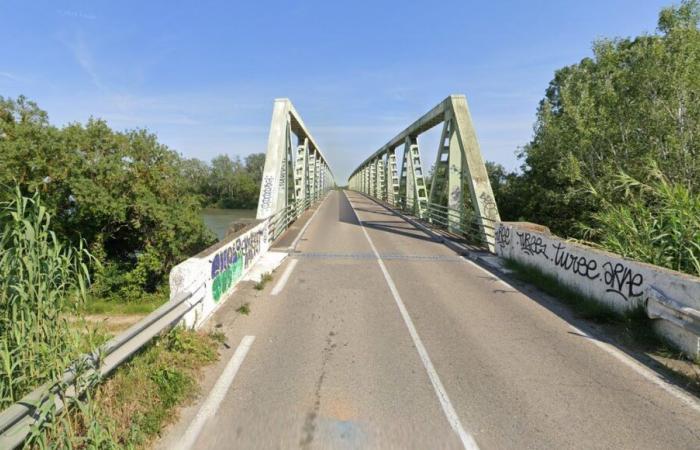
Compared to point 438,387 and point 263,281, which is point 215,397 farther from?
point 263,281

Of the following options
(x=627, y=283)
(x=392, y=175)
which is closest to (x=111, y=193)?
(x=627, y=283)

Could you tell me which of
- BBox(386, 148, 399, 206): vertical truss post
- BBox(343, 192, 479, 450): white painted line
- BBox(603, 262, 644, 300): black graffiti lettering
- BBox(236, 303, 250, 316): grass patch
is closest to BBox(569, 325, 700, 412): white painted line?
BBox(603, 262, 644, 300): black graffiti lettering

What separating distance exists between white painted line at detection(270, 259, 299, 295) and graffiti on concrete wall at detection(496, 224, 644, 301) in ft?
21.3

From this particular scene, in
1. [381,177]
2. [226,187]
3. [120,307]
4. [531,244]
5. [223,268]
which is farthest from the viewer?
[226,187]

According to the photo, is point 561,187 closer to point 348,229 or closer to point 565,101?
point 565,101

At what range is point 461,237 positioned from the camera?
1697cm

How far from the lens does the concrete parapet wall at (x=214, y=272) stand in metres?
5.63

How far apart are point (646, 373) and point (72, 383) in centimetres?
628

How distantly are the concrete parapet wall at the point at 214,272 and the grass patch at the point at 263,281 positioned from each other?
1.68ft

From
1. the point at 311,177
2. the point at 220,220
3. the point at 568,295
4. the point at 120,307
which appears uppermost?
the point at 311,177

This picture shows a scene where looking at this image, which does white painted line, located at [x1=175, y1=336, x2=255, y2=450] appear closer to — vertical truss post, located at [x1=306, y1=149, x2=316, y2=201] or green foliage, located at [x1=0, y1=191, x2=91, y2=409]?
green foliage, located at [x1=0, y1=191, x2=91, y2=409]

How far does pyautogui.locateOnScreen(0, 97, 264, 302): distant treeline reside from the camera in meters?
17.5

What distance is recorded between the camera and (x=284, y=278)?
9445 mm

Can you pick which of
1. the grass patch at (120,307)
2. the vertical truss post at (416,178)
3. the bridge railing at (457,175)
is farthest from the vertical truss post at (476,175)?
the grass patch at (120,307)
